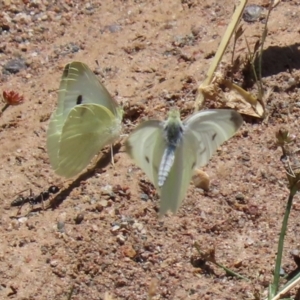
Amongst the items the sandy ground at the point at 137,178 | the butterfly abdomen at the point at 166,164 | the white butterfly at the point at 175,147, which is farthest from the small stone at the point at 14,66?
the butterfly abdomen at the point at 166,164

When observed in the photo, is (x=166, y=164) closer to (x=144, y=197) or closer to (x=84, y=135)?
(x=144, y=197)

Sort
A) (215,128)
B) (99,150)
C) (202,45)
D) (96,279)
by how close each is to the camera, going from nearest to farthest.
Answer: (215,128) < (96,279) < (99,150) < (202,45)

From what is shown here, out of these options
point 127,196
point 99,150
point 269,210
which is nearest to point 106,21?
point 99,150

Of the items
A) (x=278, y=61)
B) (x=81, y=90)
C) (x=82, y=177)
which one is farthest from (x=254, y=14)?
(x=82, y=177)

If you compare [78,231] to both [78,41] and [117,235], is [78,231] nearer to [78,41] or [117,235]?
[117,235]

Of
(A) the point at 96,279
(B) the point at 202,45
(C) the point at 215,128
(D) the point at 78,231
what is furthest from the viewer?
(B) the point at 202,45
